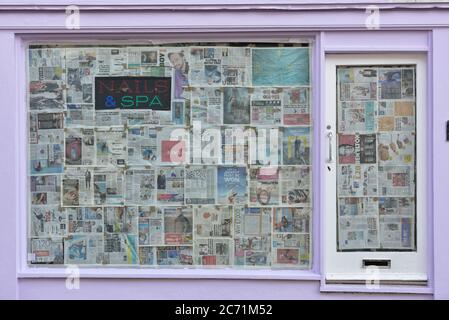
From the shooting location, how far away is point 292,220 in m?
6.52

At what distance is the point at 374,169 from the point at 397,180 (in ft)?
0.73

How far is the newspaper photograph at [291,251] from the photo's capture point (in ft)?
21.4

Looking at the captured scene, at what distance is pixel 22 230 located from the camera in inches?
257

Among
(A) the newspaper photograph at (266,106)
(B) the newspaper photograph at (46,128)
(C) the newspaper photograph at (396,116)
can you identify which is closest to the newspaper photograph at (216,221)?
(A) the newspaper photograph at (266,106)

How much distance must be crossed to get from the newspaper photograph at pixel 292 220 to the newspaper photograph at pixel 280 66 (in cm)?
113

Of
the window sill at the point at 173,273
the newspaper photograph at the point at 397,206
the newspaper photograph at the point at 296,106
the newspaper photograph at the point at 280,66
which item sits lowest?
the window sill at the point at 173,273

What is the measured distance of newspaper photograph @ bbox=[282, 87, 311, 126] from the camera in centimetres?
649

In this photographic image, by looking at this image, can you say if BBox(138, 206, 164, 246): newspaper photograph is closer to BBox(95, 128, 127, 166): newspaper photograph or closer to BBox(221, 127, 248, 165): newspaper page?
BBox(95, 128, 127, 166): newspaper photograph

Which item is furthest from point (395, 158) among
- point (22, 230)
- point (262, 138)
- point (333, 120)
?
point (22, 230)

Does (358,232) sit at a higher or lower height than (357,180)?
lower

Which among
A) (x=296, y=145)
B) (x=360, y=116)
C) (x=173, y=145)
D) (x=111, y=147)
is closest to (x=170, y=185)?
(x=173, y=145)

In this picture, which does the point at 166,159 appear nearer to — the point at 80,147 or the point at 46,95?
the point at 80,147

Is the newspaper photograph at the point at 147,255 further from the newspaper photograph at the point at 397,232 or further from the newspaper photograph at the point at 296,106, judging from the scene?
the newspaper photograph at the point at 397,232

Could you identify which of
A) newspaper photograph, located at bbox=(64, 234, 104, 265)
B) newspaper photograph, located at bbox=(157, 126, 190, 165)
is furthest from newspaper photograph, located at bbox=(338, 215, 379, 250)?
newspaper photograph, located at bbox=(64, 234, 104, 265)
